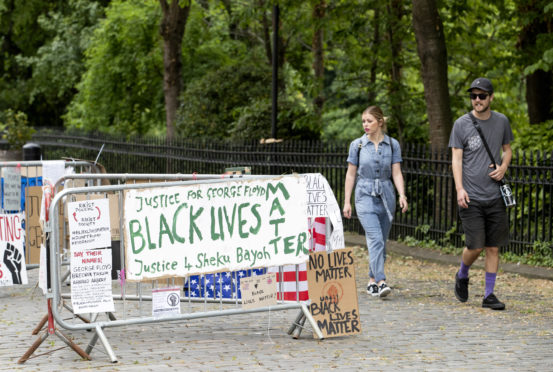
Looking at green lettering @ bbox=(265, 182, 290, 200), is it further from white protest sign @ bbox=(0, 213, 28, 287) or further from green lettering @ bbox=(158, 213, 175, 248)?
white protest sign @ bbox=(0, 213, 28, 287)

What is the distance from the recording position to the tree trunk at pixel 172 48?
72.9ft

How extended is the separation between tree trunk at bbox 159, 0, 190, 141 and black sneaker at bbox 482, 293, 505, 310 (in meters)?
14.1

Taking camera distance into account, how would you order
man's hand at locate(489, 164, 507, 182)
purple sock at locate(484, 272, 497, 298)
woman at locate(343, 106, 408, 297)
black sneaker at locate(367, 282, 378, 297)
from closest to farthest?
man's hand at locate(489, 164, 507, 182) → purple sock at locate(484, 272, 497, 298) → woman at locate(343, 106, 408, 297) → black sneaker at locate(367, 282, 378, 297)

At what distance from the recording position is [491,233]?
332 inches

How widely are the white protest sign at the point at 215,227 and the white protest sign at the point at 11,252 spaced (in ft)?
9.96

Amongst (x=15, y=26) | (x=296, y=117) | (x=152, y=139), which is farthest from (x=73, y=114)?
(x=296, y=117)

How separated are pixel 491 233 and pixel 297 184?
2.28 metres

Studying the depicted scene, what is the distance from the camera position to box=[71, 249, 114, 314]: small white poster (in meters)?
6.50

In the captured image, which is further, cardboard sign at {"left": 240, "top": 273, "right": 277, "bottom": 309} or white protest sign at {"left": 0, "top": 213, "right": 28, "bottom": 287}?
white protest sign at {"left": 0, "top": 213, "right": 28, "bottom": 287}

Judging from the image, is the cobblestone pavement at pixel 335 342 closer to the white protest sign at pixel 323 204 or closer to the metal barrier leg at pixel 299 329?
the metal barrier leg at pixel 299 329

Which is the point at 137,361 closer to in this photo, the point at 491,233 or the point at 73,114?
the point at 491,233

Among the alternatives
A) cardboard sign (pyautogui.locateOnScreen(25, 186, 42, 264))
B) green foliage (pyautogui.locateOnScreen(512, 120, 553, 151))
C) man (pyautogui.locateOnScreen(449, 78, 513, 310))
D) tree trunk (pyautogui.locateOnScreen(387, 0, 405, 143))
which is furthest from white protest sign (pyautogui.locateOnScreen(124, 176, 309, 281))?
tree trunk (pyautogui.locateOnScreen(387, 0, 405, 143))

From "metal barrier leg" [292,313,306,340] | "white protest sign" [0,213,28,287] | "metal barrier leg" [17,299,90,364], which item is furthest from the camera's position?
"white protest sign" [0,213,28,287]

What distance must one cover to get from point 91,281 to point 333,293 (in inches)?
77.4
